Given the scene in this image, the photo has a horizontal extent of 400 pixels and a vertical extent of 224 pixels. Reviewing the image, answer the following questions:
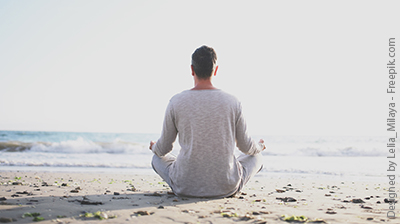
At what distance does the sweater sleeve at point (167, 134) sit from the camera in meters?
3.56

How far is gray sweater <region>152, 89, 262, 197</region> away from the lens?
3477 mm

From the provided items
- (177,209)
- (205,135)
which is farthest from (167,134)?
(177,209)

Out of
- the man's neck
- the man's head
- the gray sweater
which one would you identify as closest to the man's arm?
the gray sweater

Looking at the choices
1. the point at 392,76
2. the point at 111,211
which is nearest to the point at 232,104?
the point at 111,211

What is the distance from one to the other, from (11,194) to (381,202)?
482cm

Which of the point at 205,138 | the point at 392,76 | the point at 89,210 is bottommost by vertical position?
the point at 89,210

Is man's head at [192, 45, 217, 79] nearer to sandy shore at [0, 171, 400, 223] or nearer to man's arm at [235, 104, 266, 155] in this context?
man's arm at [235, 104, 266, 155]

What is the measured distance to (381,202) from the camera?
14.1ft

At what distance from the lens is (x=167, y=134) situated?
3641mm

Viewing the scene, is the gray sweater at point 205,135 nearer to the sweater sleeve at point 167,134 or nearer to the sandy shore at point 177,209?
the sweater sleeve at point 167,134

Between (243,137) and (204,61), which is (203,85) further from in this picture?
(243,137)

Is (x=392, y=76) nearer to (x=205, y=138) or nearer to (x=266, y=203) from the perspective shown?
(x=266, y=203)

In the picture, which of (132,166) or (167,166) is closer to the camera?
(167,166)

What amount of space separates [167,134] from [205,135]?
450 millimetres
